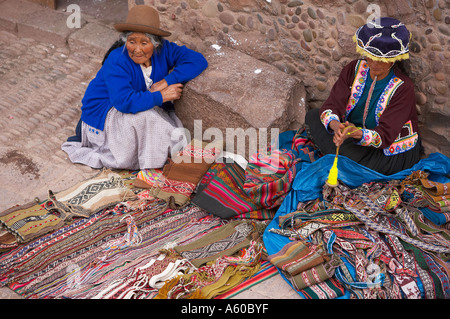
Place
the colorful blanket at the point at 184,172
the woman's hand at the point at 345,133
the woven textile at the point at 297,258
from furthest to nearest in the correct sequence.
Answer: the colorful blanket at the point at 184,172 → the woman's hand at the point at 345,133 → the woven textile at the point at 297,258

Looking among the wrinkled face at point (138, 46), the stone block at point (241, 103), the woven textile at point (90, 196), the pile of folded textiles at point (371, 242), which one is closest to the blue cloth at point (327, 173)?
the pile of folded textiles at point (371, 242)

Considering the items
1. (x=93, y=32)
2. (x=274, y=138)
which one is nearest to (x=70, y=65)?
(x=93, y=32)

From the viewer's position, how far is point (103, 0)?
251 inches

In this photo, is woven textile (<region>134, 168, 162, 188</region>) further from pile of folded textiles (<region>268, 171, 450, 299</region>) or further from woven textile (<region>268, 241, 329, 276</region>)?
woven textile (<region>268, 241, 329, 276</region>)

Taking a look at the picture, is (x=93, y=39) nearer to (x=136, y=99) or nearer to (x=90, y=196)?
(x=136, y=99)

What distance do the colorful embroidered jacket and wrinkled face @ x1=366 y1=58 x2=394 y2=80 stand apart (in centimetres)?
7

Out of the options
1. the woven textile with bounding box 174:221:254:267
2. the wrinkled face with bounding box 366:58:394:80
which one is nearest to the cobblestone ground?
the woven textile with bounding box 174:221:254:267

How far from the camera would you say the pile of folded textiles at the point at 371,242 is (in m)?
2.97

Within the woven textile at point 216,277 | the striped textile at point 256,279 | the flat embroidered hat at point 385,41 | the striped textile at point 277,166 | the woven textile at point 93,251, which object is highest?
the flat embroidered hat at point 385,41

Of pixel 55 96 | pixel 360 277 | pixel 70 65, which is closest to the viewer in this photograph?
pixel 360 277

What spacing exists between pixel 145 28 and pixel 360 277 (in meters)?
2.38

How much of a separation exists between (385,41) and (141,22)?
183cm

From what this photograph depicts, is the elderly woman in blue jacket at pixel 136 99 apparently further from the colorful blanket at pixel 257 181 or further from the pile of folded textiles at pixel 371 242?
the pile of folded textiles at pixel 371 242

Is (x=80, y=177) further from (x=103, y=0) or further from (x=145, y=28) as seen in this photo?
(x=103, y=0)
